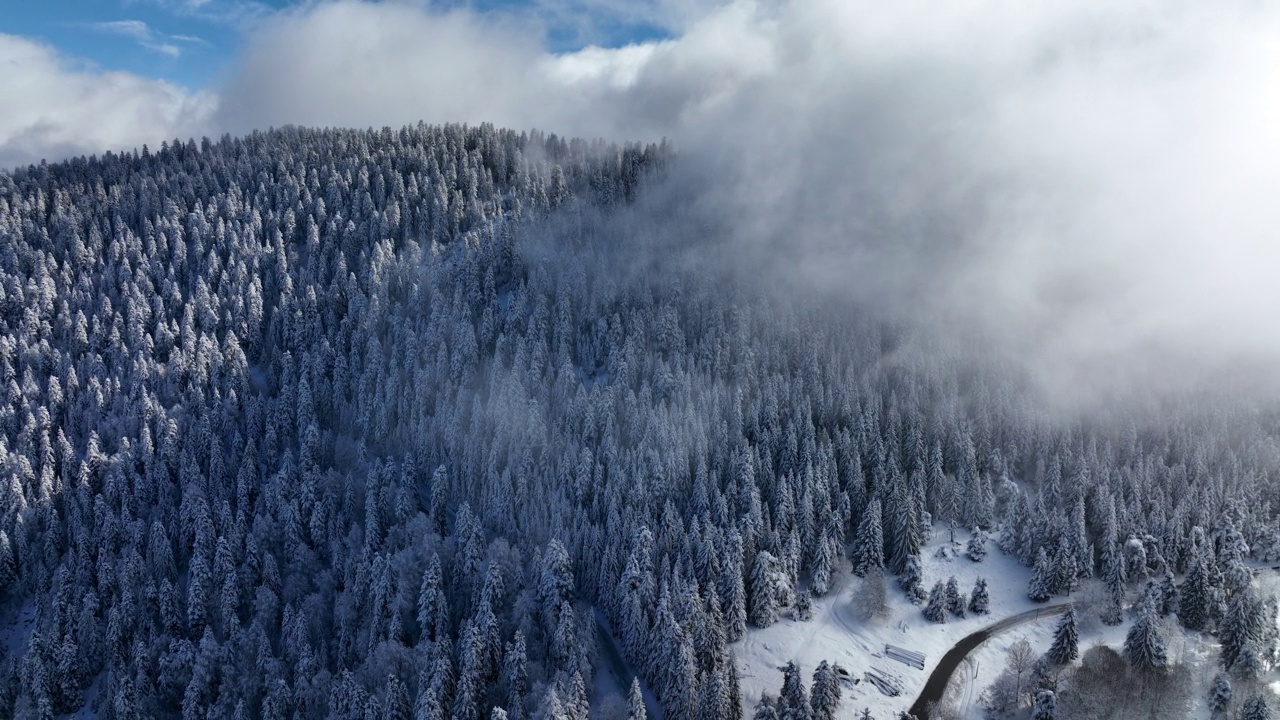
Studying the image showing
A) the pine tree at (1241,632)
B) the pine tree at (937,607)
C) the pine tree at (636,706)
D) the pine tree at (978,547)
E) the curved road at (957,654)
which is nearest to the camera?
the pine tree at (636,706)

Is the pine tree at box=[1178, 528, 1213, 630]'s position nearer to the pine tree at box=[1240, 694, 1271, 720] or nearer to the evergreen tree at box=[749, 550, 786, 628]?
the pine tree at box=[1240, 694, 1271, 720]

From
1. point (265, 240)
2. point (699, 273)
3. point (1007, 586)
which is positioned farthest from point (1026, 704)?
point (265, 240)

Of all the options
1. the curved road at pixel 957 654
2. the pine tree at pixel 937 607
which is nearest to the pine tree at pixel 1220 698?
the curved road at pixel 957 654

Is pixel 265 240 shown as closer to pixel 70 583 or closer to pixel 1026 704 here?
pixel 70 583

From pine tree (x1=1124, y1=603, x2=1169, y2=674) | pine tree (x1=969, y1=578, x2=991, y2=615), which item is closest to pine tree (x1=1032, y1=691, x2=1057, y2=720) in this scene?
pine tree (x1=1124, y1=603, x2=1169, y2=674)

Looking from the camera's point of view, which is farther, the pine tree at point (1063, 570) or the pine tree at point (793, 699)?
the pine tree at point (1063, 570)

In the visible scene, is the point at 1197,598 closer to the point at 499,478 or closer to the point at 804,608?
the point at 804,608

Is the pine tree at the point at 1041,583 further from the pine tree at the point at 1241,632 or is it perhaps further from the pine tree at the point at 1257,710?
the pine tree at the point at 1257,710
